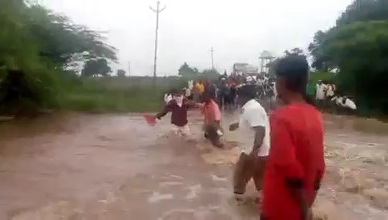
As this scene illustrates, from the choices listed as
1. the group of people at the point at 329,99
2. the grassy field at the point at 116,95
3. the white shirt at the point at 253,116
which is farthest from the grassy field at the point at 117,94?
the white shirt at the point at 253,116

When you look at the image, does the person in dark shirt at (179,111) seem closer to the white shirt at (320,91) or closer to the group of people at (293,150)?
the group of people at (293,150)

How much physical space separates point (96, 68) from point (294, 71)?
35.2 metres

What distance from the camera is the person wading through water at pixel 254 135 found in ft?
22.0

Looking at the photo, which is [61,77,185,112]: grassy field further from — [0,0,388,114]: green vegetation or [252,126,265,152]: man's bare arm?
[252,126,265,152]: man's bare arm

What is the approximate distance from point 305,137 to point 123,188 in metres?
6.04

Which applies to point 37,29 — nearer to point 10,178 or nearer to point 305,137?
point 10,178

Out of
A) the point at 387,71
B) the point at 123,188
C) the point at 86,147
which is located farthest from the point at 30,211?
the point at 387,71

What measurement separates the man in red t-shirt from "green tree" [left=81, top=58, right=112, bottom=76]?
28.0 m

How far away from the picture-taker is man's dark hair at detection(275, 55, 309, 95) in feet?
11.6

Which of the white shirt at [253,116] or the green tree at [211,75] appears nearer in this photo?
the white shirt at [253,116]

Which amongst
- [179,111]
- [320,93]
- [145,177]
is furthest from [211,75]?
[145,177]

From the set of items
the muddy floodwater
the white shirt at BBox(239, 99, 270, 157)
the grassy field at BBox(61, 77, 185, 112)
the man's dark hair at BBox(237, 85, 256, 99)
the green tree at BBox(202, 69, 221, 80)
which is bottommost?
the muddy floodwater

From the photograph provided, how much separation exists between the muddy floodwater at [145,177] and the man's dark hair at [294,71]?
13.3 feet

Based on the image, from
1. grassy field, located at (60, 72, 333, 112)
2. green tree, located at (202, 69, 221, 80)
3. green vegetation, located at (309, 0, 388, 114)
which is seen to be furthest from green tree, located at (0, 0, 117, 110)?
green vegetation, located at (309, 0, 388, 114)
